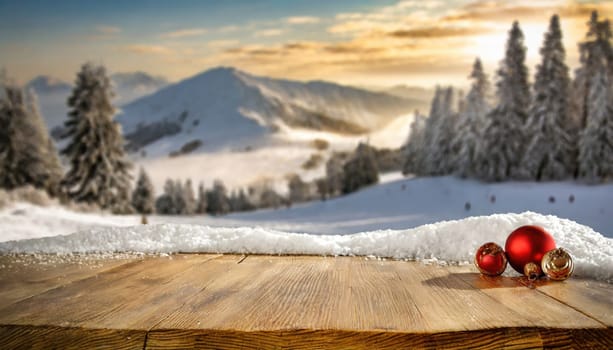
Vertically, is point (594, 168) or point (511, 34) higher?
point (511, 34)

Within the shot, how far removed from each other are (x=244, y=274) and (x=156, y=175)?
5272 inches

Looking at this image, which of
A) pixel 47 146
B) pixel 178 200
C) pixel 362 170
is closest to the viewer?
pixel 47 146

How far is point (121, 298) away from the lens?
1.50 meters

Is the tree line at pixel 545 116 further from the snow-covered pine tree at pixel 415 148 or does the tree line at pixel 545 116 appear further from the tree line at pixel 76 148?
the tree line at pixel 76 148

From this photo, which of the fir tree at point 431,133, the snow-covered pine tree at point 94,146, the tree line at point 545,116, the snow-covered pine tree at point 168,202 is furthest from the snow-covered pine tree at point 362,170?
the snow-covered pine tree at point 94,146

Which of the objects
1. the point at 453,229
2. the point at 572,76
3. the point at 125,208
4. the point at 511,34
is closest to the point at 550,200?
the point at 572,76

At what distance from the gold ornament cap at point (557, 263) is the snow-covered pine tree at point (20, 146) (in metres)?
31.8

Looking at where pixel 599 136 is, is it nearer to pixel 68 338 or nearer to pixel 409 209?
pixel 409 209

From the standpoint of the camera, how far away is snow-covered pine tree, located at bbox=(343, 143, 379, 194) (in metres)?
53.4

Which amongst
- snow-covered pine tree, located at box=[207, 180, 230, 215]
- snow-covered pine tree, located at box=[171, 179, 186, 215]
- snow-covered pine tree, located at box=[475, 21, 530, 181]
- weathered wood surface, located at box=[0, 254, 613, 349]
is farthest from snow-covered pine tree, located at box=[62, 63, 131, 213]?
snow-covered pine tree, located at box=[207, 180, 230, 215]

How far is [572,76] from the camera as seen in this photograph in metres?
32.9

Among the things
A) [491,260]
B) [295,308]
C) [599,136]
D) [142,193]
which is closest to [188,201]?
[142,193]

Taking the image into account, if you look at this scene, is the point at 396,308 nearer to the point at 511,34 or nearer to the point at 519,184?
the point at 519,184

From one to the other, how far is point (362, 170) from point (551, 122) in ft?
81.9
